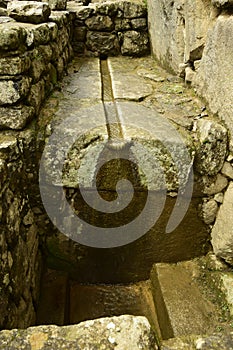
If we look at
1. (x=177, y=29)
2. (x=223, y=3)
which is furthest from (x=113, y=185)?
(x=177, y=29)

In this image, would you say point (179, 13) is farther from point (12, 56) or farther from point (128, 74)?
point (12, 56)

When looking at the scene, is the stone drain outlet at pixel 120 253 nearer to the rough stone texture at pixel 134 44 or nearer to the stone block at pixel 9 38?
the stone block at pixel 9 38

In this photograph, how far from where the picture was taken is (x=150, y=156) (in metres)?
2.34

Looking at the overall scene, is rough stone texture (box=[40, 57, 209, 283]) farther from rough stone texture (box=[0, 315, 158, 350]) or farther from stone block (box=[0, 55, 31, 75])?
rough stone texture (box=[0, 315, 158, 350])

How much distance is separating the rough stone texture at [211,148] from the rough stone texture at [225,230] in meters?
0.19

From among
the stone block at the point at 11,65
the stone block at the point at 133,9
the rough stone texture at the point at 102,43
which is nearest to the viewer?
the stone block at the point at 11,65

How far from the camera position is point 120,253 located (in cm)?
268

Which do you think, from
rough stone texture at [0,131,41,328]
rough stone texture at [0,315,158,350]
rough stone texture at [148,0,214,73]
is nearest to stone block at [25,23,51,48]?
rough stone texture at [0,131,41,328]

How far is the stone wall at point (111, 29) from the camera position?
390cm

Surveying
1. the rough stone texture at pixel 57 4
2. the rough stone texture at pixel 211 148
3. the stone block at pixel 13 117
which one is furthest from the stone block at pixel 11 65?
the rough stone texture at pixel 57 4

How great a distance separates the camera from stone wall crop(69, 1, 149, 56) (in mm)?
3898

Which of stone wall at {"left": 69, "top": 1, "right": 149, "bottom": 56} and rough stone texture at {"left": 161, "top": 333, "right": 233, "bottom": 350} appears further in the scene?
stone wall at {"left": 69, "top": 1, "right": 149, "bottom": 56}

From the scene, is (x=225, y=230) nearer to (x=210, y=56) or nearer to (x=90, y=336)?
(x=210, y=56)

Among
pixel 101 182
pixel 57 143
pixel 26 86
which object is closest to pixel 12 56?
pixel 26 86
